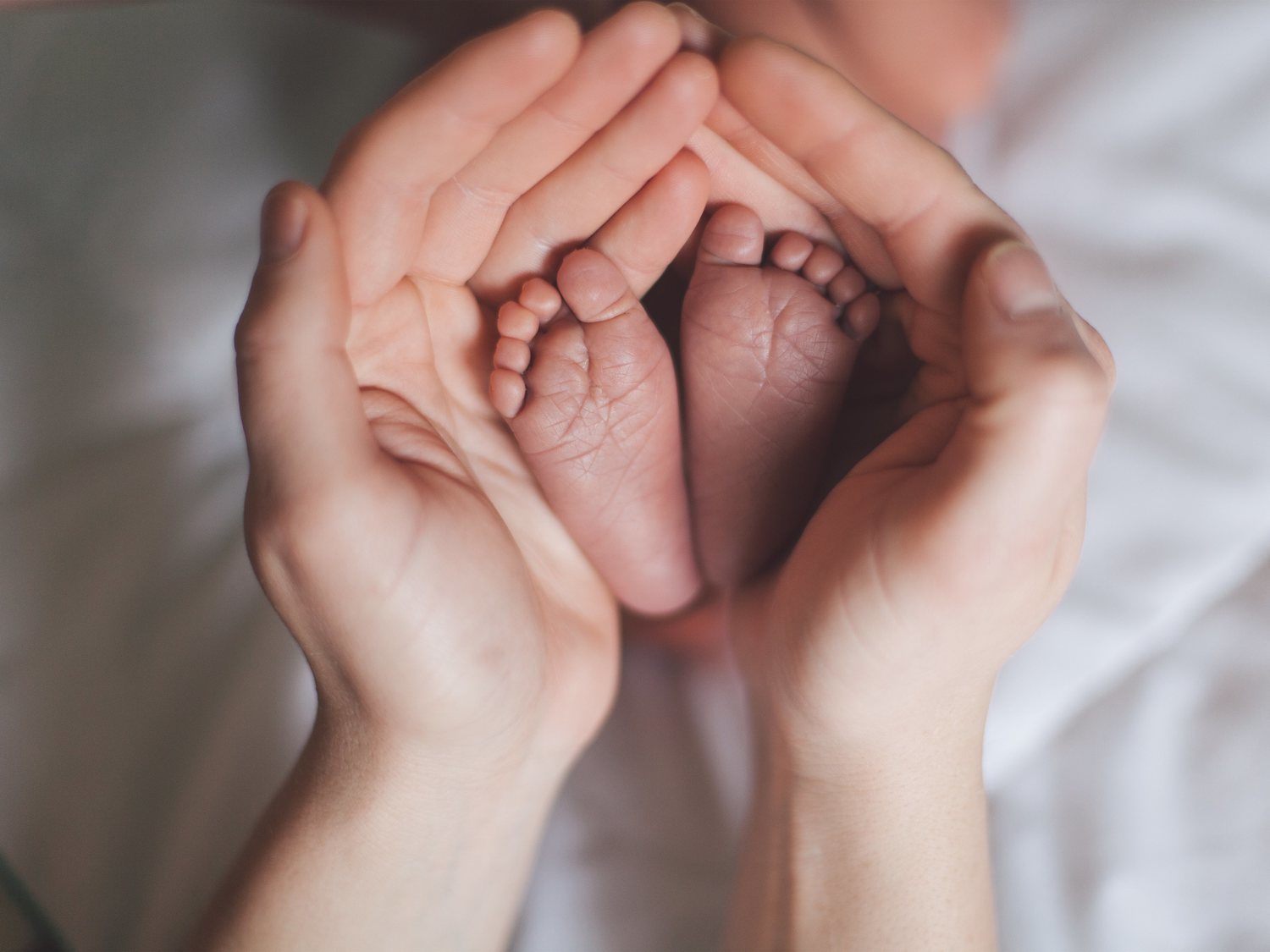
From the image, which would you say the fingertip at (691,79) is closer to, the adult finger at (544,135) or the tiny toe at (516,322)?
the adult finger at (544,135)

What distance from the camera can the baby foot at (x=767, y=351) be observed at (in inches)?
26.1

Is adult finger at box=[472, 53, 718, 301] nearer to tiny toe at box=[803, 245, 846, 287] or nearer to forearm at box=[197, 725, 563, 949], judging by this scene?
tiny toe at box=[803, 245, 846, 287]

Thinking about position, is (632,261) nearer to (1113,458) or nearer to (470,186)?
(470,186)

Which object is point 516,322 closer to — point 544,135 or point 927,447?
point 544,135

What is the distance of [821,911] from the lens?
0.67m

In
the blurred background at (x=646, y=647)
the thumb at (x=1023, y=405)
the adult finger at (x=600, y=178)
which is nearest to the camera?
the thumb at (x=1023, y=405)

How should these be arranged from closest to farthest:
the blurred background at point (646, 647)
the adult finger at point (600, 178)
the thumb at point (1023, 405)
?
the thumb at point (1023, 405)
the adult finger at point (600, 178)
the blurred background at point (646, 647)

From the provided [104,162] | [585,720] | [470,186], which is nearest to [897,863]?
[585,720]

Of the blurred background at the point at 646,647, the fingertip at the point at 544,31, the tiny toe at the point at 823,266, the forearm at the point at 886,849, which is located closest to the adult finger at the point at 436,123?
the fingertip at the point at 544,31

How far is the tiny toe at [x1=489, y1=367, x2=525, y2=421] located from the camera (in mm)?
644

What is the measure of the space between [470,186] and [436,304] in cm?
9

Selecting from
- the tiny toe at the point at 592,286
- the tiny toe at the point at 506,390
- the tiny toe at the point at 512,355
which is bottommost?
the tiny toe at the point at 506,390

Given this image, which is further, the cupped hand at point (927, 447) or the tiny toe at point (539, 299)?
the tiny toe at point (539, 299)

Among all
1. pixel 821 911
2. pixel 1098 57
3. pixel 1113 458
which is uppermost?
pixel 1098 57
